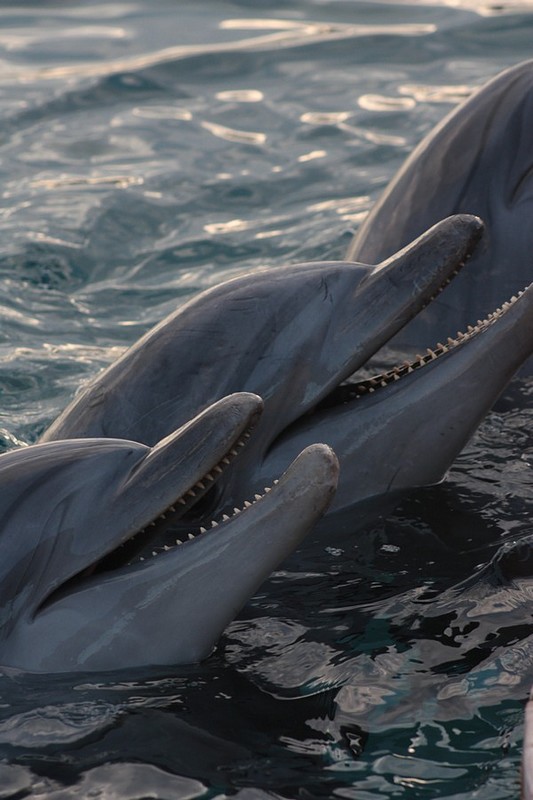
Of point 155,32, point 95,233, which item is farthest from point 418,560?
point 155,32

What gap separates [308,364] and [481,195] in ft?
5.64

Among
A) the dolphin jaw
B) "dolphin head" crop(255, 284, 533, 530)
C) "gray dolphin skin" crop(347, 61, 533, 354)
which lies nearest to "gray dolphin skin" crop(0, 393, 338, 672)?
A: the dolphin jaw

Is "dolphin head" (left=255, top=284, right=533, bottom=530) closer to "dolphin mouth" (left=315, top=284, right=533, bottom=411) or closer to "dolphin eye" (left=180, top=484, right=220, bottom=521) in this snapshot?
"dolphin mouth" (left=315, top=284, right=533, bottom=411)

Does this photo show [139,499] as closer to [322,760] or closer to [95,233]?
[322,760]

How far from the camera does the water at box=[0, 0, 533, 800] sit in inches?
187

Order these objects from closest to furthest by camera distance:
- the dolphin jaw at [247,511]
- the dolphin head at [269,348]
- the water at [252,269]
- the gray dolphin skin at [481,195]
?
1. the water at [252,269]
2. the dolphin jaw at [247,511]
3. the dolphin head at [269,348]
4. the gray dolphin skin at [481,195]

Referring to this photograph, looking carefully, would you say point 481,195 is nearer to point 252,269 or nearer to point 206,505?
point 206,505

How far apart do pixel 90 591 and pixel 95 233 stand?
649 cm

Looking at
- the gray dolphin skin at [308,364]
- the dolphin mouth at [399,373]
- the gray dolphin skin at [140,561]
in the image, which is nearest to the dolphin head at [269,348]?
the gray dolphin skin at [308,364]

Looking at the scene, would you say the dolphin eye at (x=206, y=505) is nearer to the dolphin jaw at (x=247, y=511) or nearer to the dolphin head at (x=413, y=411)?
the dolphin head at (x=413, y=411)

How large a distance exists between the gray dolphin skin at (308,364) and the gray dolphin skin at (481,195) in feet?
3.71

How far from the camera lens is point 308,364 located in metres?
6.12

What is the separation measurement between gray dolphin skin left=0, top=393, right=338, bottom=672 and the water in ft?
0.48

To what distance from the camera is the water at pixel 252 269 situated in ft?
15.6
